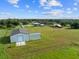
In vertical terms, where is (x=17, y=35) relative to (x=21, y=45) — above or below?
above

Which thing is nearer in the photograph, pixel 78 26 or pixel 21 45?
pixel 21 45

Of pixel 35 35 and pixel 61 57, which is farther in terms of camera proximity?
pixel 35 35

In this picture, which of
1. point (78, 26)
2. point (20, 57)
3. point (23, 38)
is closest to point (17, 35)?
point (23, 38)

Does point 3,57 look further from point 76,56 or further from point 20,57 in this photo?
point 76,56

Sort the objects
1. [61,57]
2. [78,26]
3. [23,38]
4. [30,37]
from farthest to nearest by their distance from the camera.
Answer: [78,26]
[30,37]
[23,38]
[61,57]

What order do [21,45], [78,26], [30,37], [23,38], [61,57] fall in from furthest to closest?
[78,26] → [30,37] → [23,38] → [21,45] → [61,57]

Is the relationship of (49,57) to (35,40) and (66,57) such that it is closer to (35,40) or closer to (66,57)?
(66,57)

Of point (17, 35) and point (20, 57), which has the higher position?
point (17, 35)

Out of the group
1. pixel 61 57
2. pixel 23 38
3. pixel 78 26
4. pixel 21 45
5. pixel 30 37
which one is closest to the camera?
pixel 61 57

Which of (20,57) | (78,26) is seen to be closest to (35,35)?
(20,57)
